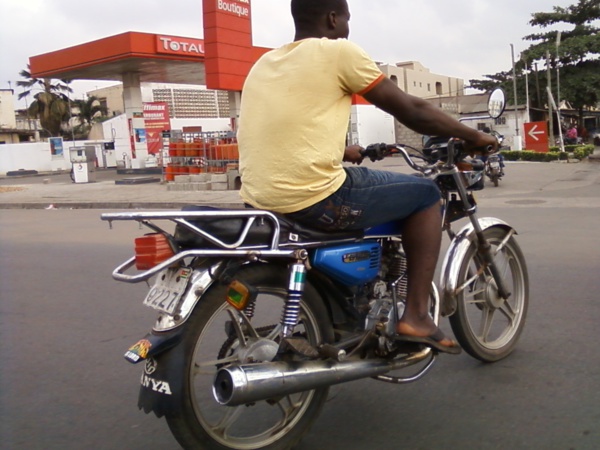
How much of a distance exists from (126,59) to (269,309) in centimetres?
2699

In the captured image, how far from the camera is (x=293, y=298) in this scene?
2.65m

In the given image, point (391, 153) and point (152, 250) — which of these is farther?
point (391, 153)

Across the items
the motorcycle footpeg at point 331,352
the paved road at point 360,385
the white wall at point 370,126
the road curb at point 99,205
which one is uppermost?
the white wall at point 370,126

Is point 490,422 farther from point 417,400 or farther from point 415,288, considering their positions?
point 415,288

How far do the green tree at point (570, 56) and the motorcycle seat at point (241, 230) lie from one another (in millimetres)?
43494

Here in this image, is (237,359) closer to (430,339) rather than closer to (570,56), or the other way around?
(430,339)

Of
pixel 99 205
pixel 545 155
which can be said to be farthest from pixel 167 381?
pixel 545 155

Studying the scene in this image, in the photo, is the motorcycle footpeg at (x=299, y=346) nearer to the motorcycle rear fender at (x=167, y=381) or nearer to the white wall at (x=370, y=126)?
the motorcycle rear fender at (x=167, y=381)

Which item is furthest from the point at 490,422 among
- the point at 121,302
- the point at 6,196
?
the point at 6,196

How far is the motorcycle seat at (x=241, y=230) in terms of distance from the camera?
2.56 metres

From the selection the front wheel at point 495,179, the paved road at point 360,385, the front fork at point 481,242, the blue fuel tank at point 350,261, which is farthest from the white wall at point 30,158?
the blue fuel tank at point 350,261

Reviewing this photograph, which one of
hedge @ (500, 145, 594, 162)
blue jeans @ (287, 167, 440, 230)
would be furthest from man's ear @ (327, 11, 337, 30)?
hedge @ (500, 145, 594, 162)

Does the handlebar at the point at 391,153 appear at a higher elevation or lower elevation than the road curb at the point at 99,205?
higher

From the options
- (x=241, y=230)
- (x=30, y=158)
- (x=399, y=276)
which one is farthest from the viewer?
(x=30, y=158)
